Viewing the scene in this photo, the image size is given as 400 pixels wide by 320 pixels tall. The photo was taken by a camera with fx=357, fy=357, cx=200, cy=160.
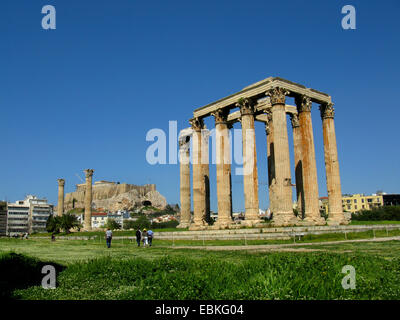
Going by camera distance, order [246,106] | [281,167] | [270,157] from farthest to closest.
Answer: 1. [270,157]
2. [246,106]
3. [281,167]

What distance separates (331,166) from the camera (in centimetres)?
4259

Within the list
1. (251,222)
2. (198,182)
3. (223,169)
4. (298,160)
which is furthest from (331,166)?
(198,182)

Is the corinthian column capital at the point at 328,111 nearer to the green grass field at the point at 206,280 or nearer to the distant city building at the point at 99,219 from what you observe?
the green grass field at the point at 206,280

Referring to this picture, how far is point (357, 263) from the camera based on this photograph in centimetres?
1053

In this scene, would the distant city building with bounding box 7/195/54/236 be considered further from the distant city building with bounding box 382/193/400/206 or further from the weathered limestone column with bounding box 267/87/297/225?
the distant city building with bounding box 382/193/400/206

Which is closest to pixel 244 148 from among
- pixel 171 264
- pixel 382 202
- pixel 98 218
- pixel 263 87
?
pixel 263 87

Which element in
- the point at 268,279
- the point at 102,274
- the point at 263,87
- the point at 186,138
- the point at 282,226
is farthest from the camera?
the point at 186,138

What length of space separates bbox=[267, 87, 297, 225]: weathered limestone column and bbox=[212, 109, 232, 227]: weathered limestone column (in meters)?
7.99

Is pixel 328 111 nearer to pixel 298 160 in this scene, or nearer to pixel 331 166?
pixel 331 166

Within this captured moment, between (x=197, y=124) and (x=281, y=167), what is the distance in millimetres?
17149

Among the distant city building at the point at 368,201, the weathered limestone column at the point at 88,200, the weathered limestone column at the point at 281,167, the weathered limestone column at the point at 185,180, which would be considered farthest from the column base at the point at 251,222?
the distant city building at the point at 368,201

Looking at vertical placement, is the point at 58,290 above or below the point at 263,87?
below
